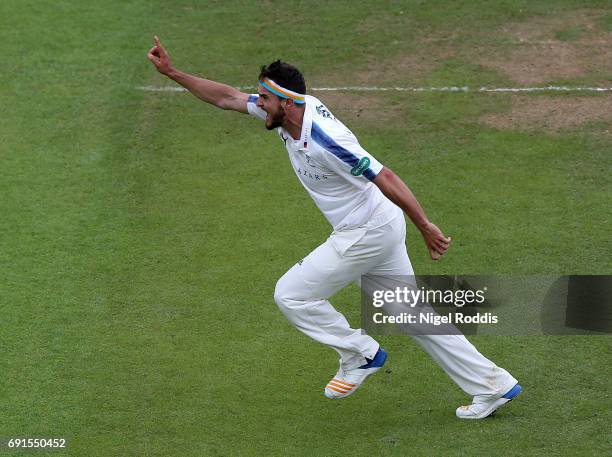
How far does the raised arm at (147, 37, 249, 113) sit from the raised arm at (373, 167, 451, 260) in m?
1.69

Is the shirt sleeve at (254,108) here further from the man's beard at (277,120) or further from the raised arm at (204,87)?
the man's beard at (277,120)

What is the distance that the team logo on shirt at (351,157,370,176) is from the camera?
7.57 meters

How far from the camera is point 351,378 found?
8.34m

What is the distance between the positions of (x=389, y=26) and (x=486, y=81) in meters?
1.81

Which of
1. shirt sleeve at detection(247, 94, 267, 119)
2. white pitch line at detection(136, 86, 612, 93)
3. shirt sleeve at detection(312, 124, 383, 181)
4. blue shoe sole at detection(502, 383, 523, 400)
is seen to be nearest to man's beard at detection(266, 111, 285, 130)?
shirt sleeve at detection(312, 124, 383, 181)

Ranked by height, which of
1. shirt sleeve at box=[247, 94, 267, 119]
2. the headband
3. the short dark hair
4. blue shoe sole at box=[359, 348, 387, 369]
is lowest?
blue shoe sole at box=[359, 348, 387, 369]

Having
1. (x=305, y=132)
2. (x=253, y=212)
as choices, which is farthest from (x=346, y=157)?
(x=253, y=212)

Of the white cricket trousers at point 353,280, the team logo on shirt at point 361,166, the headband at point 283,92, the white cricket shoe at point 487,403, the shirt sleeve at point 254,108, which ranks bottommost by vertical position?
the white cricket shoe at point 487,403

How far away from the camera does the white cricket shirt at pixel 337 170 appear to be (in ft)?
25.0

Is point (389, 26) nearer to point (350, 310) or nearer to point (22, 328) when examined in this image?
point (350, 310)

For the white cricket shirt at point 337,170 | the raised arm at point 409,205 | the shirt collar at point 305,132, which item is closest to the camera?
the raised arm at point 409,205

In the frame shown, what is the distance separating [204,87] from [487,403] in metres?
3.26

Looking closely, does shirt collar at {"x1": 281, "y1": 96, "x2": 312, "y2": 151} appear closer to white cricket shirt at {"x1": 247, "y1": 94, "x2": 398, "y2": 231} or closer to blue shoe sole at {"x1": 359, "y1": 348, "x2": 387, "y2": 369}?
white cricket shirt at {"x1": 247, "y1": 94, "x2": 398, "y2": 231}

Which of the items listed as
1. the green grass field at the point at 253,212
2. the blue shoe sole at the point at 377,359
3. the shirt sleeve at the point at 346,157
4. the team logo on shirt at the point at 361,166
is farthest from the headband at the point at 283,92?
the green grass field at the point at 253,212
